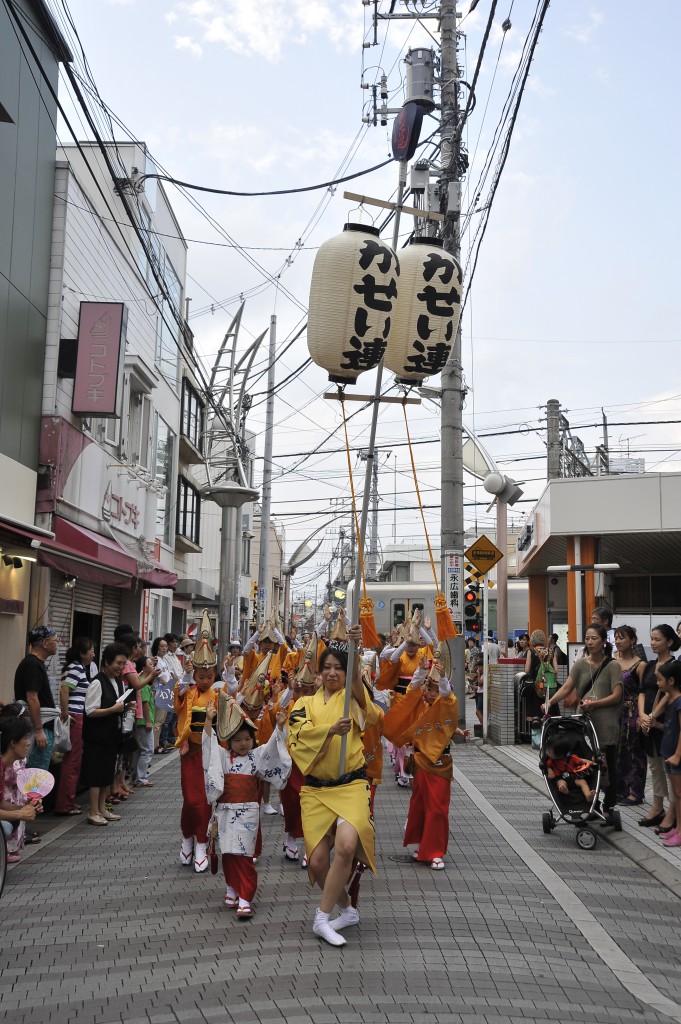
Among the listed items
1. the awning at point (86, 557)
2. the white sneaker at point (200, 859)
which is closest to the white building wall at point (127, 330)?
the awning at point (86, 557)

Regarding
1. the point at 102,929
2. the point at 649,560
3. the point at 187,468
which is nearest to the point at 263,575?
the point at 187,468

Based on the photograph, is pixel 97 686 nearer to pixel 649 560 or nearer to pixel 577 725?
pixel 577 725

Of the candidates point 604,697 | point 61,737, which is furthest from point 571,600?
point 61,737

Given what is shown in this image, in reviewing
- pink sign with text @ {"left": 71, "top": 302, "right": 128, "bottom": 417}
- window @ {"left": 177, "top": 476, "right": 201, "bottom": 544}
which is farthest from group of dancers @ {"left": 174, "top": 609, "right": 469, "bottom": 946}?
window @ {"left": 177, "top": 476, "right": 201, "bottom": 544}

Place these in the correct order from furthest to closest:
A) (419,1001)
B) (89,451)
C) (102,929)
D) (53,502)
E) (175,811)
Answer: (89,451) < (53,502) < (175,811) < (102,929) < (419,1001)

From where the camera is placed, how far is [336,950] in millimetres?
5754

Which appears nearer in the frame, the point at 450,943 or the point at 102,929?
the point at 450,943

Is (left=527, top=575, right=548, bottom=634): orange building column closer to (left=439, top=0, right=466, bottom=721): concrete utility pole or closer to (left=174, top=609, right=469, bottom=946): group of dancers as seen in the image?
(left=439, top=0, right=466, bottom=721): concrete utility pole

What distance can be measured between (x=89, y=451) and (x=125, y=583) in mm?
2448

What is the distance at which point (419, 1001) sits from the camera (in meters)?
4.87

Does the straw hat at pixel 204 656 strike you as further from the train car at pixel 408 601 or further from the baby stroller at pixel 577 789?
the train car at pixel 408 601

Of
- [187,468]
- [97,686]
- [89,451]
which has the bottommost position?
[97,686]

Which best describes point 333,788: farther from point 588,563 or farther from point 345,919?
point 588,563

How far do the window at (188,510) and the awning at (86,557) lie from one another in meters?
12.3
